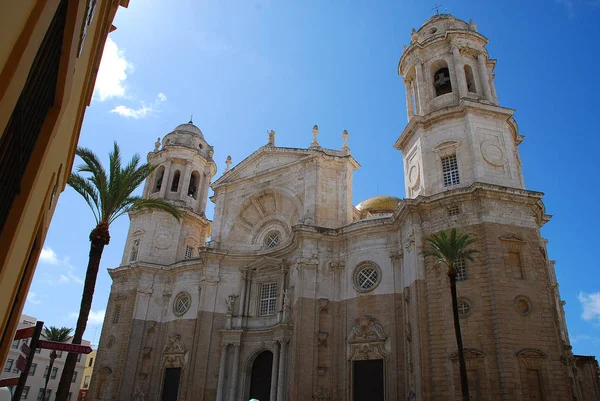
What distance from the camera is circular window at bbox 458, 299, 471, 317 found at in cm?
1942

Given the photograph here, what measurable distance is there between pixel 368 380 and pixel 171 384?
44.4ft

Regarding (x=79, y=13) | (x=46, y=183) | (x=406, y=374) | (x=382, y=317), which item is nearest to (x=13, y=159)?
(x=79, y=13)

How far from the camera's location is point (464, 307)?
19609mm

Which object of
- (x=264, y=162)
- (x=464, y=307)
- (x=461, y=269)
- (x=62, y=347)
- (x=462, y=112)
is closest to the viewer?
(x=62, y=347)

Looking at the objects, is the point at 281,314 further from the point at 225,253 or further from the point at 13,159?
the point at 13,159

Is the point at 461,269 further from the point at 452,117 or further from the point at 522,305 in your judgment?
the point at 452,117

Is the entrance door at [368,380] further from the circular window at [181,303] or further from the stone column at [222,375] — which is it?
the circular window at [181,303]

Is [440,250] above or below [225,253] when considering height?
below

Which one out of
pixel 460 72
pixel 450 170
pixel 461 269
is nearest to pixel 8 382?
pixel 461 269

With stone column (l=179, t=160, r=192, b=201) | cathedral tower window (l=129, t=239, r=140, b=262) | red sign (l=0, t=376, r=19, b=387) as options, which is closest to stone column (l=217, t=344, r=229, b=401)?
cathedral tower window (l=129, t=239, r=140, b=262)

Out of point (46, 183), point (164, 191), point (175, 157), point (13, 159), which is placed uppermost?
point (175, 157)

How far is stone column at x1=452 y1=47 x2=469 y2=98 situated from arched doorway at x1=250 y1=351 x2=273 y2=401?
1831cm

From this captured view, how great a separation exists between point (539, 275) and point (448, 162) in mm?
7085

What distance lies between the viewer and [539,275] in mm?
19812
